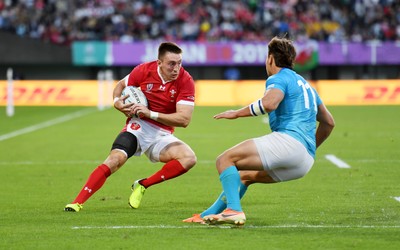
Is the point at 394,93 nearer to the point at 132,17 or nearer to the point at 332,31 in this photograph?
the point at 332,31

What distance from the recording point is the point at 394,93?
35.2 m

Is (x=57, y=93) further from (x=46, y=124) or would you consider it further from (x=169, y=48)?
(x=169, y=48)

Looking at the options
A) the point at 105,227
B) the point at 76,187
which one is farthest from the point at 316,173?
the point at 105,227

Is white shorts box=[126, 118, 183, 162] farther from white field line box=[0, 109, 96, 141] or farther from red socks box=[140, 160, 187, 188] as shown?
white field line box=[0, 109, 96, 141]

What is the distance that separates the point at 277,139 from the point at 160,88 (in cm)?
224

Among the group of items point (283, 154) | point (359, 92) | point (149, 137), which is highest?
point (283, 154)

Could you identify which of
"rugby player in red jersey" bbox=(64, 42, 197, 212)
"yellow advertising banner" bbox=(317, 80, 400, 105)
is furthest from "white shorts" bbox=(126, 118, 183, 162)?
"yellow advertising banner" bbox=(317, 80, 400, 105)

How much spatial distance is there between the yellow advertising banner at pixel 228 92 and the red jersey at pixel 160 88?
2454 centimetres

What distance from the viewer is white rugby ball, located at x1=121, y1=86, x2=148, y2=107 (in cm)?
982

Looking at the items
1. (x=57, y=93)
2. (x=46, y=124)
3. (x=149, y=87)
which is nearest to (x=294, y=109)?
(x=149, y=87)

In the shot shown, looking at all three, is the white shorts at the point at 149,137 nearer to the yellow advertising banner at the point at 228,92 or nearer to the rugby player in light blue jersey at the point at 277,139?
the rugby player in light blue jersey at the point at 277,139

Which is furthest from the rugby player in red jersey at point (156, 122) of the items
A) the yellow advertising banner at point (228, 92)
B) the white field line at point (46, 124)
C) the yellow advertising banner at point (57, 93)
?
the yellow advertising banner at point (228, 92)

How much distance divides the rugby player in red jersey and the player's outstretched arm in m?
1.54

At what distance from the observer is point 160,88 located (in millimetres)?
9969
